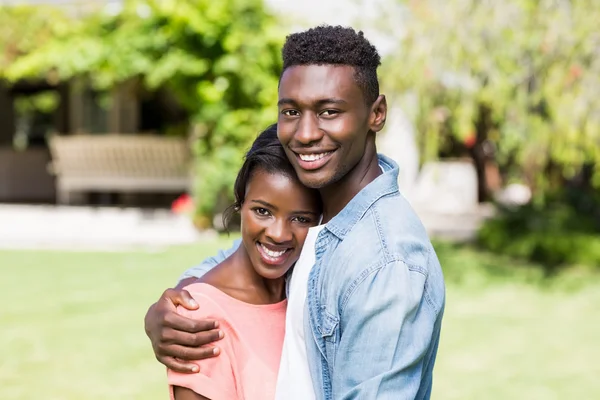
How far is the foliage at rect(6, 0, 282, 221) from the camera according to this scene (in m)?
11.3

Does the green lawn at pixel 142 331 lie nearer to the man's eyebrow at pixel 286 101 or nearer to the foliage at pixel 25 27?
the man's eyebrow at pixel 286 101

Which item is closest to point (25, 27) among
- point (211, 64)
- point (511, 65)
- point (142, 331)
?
point (211, 64)

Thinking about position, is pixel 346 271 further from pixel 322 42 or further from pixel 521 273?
pixel 521 273

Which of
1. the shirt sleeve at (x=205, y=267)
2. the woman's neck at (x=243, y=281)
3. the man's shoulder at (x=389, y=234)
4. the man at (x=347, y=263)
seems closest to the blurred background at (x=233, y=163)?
the shirt sleeve at (x=205, y=267)

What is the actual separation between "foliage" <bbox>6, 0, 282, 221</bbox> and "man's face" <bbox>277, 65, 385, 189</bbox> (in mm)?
9451

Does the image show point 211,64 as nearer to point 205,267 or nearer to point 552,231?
point 552,231

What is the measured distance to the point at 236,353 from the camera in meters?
1.77

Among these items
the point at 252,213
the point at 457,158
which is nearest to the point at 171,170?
the point at 252,213

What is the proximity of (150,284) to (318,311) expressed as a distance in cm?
715

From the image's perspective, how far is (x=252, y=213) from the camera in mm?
1859

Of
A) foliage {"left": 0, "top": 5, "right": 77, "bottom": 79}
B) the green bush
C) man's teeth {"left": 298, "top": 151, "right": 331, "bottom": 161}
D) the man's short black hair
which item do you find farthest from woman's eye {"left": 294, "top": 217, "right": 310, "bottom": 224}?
foliage {"left": 0, "top": 5, "right": 77, "bottom": 79}

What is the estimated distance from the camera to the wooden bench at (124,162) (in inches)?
523

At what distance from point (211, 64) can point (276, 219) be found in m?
10.1

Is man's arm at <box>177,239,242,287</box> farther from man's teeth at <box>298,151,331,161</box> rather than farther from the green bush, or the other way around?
the green bush
